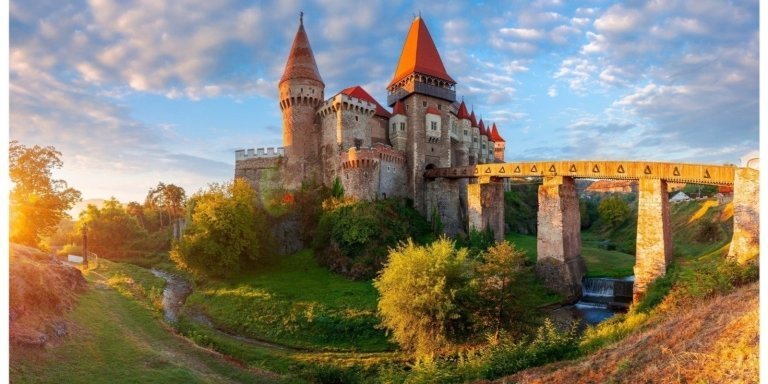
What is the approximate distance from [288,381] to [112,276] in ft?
76.1

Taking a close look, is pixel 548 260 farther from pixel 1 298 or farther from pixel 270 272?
pixel 1 298

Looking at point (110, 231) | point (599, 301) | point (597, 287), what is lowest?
point (599, 301)

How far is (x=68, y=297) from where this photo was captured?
19750 mm

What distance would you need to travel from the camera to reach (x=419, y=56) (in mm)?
47219

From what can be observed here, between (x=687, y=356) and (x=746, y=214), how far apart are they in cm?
1817

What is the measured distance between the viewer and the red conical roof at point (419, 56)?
4649cm

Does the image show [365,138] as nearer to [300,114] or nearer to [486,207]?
[300,114]

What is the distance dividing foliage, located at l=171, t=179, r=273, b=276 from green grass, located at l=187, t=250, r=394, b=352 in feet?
5.32

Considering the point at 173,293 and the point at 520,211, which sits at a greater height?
the point at 520,211

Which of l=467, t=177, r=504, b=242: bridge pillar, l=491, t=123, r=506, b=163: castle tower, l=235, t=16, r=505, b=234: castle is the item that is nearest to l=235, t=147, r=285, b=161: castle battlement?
l=235, t=16, r=505, b=234: castle

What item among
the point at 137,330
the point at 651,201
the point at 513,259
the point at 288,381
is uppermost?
the point at 651,201

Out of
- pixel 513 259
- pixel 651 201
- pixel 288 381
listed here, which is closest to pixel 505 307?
pixel 513 259

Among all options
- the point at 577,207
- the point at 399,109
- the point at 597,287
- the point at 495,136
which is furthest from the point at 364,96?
the point at 495,136

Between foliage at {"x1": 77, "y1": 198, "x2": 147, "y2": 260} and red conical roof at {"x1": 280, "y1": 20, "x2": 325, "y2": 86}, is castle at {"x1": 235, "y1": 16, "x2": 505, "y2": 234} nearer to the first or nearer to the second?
red conical roof at {"x1": 280, "y1": 20, "x2": 325, "y2": 86}
